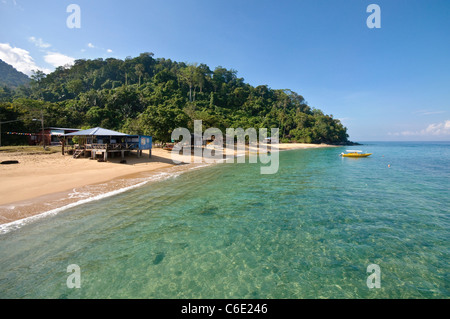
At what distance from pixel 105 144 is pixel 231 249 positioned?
2218 centimetres

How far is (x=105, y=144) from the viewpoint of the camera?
23297mm

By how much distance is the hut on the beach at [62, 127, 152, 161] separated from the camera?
23531 mm

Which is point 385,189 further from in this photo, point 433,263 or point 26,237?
point 26,237

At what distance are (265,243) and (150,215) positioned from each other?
6.02 metres

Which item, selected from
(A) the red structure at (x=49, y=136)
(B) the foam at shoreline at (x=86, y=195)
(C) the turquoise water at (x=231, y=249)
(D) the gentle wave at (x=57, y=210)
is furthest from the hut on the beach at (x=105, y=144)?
(C) the turquoise water at (x=231, y=249)

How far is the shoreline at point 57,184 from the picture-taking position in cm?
1026

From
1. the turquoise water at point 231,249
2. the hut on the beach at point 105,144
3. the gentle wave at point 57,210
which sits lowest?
the turquoise water at point 231,249

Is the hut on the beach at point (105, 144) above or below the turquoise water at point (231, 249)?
above

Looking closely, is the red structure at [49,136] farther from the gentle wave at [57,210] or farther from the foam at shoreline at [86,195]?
the gentle wave at [57,210]

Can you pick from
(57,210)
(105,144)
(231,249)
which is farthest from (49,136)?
(231,249)

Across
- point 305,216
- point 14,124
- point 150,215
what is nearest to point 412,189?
point 305,216

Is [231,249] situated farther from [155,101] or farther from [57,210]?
[155,101]

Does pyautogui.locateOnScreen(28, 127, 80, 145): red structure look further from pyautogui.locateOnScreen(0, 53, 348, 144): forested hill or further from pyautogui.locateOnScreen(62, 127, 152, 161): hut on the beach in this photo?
pyautogui.locateOnScreen(62, 127, 152, 161): hut on the beach

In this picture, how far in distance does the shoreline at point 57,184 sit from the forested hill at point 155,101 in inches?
577
